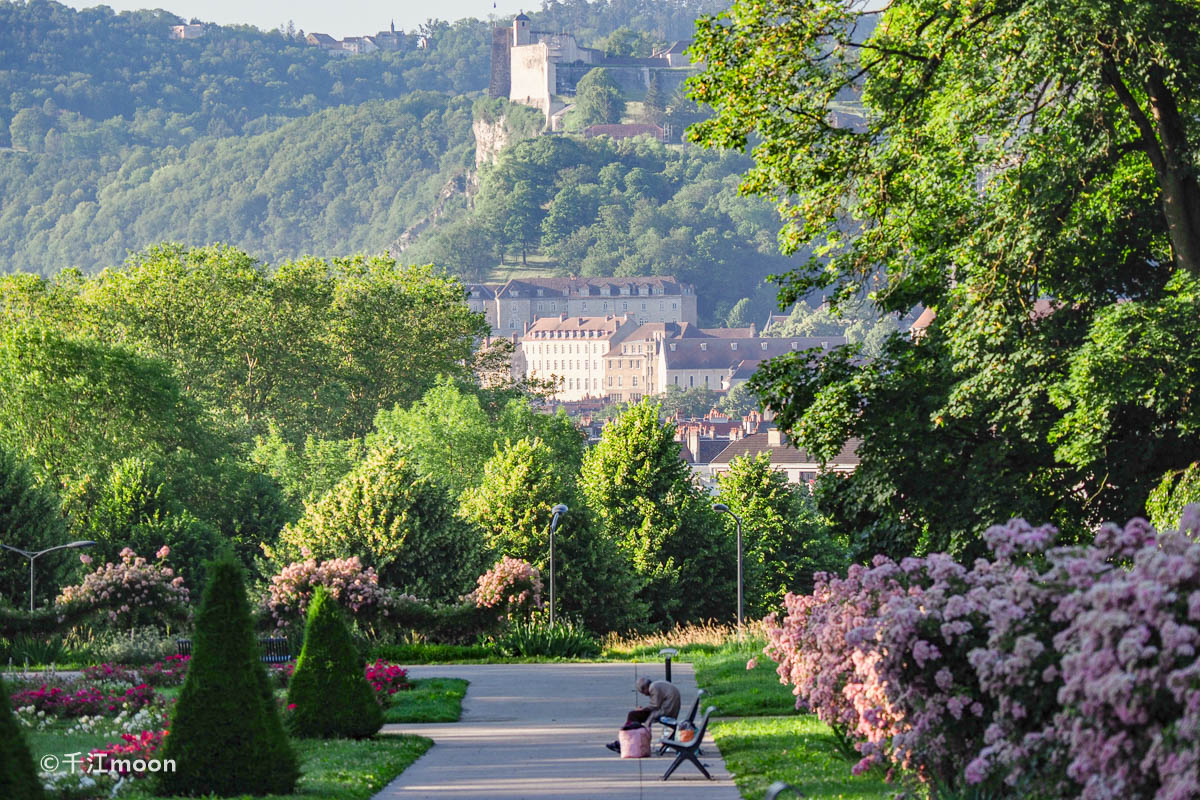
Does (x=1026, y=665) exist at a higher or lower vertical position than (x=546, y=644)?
higher

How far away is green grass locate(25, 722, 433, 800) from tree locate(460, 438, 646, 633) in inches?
797

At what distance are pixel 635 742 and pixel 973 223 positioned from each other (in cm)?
798

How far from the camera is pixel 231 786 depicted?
14.2 m

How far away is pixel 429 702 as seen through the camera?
958 inches

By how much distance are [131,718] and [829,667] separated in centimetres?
1059

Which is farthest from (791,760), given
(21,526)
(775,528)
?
(775,528)

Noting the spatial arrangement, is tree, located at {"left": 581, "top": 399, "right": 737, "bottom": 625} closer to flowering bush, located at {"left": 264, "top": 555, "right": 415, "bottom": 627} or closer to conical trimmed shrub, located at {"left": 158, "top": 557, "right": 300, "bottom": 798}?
flowering bush, located at {"left": 264, "top": 555, "right": 415, "bottom": 627}

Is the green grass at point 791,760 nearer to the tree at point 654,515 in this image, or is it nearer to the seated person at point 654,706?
the seated person at point 654,706

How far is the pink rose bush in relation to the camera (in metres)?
9.04

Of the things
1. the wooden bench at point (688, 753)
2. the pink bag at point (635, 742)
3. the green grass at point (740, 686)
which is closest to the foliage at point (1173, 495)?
the green grass at point (740, 686)

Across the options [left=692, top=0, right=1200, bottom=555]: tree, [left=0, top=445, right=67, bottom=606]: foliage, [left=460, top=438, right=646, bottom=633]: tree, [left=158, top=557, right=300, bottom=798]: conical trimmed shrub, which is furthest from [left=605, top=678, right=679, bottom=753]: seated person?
[left=0, top=445, right=67, bottom=606]: foliage

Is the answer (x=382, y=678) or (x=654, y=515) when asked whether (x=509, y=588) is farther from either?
(x=382, y=678)

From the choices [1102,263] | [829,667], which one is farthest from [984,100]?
[829,667]

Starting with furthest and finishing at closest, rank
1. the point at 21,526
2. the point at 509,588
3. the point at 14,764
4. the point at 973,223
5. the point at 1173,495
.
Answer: the point at 21,526 → the point at 509,588 → the point at 973,223 → the point at 1173,495 → the point at 14,764
